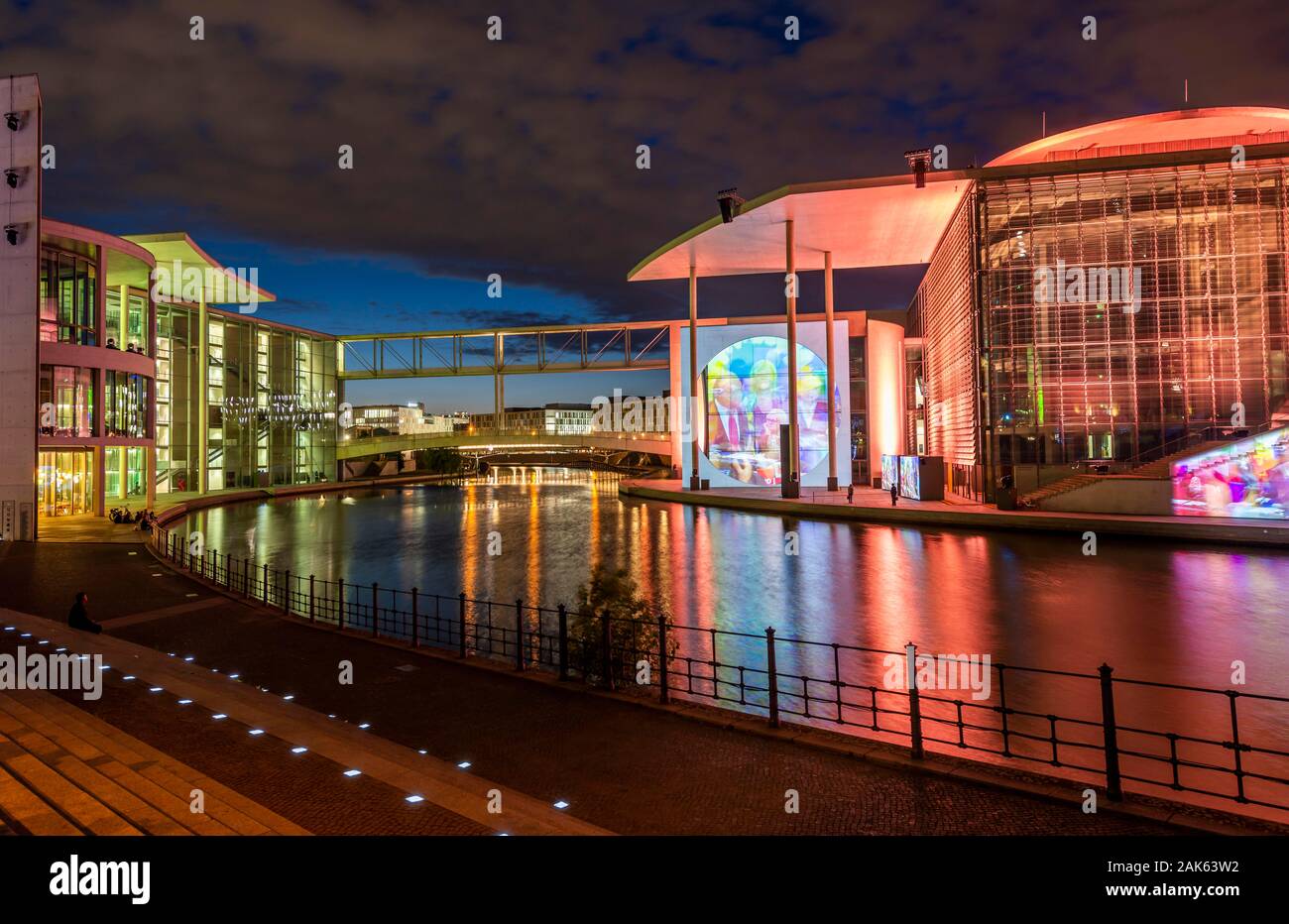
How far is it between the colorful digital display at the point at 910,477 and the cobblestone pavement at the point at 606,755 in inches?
1213

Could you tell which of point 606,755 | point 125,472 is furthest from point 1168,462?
point 125,472

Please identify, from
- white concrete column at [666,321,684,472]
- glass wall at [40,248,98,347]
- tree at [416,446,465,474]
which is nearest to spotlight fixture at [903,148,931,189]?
white concrete column at [666,321,684,472]

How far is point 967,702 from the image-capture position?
7.90 meters

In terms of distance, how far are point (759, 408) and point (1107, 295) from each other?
20.7 meters

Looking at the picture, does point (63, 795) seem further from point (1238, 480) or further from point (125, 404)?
point (125, 404)

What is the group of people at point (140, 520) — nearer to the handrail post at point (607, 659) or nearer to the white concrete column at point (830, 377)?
the handrail post at point (607, 659)

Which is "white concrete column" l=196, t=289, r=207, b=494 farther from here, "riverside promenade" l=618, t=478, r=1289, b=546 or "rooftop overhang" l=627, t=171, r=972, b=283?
"riverside promenade" l=618, t=478, r=1289, b=546

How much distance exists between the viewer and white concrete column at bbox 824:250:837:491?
43.6m

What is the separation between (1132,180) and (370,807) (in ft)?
125

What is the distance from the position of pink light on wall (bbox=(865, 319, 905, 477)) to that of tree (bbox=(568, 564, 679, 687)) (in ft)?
136

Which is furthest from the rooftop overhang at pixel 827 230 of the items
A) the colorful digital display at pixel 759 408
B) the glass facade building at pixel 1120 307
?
the colorful digital display at pixel 759 408
